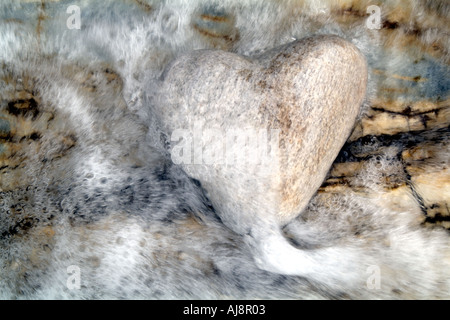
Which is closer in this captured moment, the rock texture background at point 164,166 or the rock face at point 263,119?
the rock face at point 263,119

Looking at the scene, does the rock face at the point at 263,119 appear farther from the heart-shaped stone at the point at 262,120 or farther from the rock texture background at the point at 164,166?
the rock texture background at the point at 164,166

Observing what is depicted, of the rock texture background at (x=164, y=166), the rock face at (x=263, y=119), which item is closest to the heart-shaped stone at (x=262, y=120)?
the rock face at (x=263, y=119)

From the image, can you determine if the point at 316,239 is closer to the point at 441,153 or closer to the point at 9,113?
the point at 441,153

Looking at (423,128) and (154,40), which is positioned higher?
(154,40)

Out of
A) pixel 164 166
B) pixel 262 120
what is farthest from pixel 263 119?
pixel 164 166

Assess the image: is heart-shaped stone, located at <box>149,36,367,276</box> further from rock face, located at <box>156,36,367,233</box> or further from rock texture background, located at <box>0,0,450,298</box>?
rock texture background, located at <box>0,0,450,298</box>
